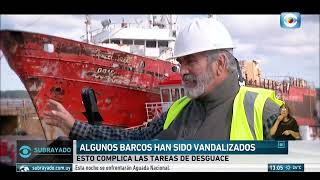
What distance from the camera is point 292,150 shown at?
510 cm

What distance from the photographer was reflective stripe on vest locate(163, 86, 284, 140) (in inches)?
186

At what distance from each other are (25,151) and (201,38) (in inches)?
73.5

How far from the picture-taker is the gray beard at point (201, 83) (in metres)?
4.95

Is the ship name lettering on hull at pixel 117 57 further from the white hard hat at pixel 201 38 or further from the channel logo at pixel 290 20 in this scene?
the channel logo at pixel 290 20

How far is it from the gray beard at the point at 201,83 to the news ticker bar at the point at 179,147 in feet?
1.41

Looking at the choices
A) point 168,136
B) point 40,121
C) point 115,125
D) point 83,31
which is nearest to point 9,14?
point 83,31

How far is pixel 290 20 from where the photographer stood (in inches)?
200

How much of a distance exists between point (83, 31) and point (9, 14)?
651mm

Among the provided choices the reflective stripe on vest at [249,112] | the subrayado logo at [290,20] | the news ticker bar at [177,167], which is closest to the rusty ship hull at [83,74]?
the news ticker bar at [177,167]

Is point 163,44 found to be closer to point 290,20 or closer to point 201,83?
point 201,83

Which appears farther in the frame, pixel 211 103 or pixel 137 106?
pixel 137 106

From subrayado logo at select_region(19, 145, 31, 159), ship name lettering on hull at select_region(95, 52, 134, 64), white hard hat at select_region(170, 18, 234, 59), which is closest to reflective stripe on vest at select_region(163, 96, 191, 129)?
white hard hat at select_region(170, 18, 234, 59)
